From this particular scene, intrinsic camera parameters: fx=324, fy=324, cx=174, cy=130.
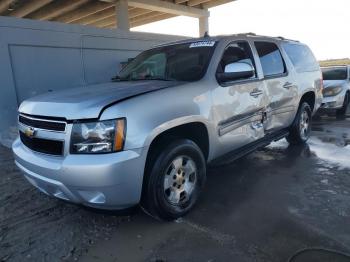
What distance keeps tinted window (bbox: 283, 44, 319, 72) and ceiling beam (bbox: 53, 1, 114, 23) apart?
32.8 feet

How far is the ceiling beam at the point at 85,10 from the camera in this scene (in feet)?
47.3

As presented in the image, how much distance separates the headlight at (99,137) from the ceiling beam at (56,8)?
40.6ft

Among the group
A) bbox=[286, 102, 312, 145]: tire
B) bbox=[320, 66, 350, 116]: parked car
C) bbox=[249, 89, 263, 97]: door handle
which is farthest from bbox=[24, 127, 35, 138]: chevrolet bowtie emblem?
bbox=[320, 66, 350, 116]: parked car

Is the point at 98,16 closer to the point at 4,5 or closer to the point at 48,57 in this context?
the point at 4,5

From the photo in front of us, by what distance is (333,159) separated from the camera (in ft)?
17.2

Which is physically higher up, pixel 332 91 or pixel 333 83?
pixel 333 83

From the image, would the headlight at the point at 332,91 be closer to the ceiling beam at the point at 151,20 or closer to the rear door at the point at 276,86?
the rear door at the point at 276,86

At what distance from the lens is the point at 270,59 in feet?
16.1

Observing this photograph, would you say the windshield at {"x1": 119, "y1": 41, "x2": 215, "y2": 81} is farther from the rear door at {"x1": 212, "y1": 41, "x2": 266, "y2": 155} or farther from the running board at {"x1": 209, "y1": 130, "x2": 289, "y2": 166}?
the running board at {"x1": 209, "y1": 130, "x2": 289, "y2": 166}

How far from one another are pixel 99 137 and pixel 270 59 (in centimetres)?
323

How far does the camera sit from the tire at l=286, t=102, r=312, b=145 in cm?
579

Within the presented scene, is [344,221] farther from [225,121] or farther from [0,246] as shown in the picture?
[0,246]

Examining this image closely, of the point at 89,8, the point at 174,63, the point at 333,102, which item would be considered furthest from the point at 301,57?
the point at 89,8

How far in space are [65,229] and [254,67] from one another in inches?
121
